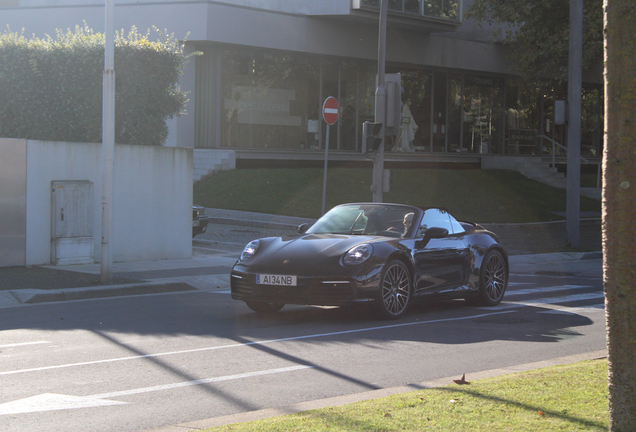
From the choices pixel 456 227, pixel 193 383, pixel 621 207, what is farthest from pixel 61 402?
pixel 456 227

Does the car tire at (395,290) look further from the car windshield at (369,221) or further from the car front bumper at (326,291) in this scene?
the car windshield at (369,221)

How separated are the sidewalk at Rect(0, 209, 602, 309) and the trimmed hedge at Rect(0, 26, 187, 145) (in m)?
2.91

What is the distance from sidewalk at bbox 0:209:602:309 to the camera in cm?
1138

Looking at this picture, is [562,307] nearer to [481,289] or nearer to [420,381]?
[481,289]

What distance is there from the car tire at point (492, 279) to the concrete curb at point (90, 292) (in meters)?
4.64

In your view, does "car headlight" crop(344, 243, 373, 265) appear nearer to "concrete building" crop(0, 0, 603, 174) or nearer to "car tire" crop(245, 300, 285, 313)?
"car tire" crop(245, 300, 285, 313)

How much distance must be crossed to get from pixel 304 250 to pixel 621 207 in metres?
5.56

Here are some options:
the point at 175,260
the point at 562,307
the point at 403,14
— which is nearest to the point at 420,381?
the point at 562,307

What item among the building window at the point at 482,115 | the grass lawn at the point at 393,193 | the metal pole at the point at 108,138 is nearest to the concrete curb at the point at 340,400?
the metal pole at the point at 108,138

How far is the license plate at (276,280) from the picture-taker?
29.1 feet

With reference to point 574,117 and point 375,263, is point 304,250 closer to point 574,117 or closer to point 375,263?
point 375,263

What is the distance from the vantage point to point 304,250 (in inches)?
363

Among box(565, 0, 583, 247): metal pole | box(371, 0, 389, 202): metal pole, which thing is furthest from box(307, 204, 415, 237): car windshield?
box(565, 0, 583, 247): metal pole

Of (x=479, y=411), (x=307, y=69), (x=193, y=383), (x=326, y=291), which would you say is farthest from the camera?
(x=307, y=69)
